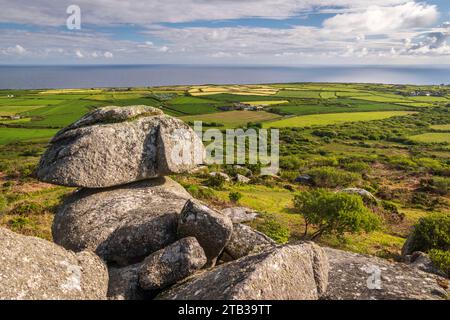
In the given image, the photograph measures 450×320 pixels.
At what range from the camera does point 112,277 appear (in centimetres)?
1277

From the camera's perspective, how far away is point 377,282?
11930 millimetres

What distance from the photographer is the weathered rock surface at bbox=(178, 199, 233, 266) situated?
13.3 meters

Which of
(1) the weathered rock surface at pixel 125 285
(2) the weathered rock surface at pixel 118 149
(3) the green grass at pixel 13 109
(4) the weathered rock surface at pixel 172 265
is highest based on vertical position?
(3) the green grass at pixel 13 109

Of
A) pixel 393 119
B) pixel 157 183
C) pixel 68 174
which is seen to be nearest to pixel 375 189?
pixel 157 183

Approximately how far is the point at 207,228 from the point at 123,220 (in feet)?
15.2

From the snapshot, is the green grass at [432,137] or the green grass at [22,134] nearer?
the green grass at [22,134]

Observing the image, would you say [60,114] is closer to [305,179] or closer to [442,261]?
[305,179]

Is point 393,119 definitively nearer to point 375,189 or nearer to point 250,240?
point 375,189

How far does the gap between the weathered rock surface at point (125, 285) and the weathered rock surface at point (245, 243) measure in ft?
12.0

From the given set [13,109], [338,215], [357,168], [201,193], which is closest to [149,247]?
[338,215]

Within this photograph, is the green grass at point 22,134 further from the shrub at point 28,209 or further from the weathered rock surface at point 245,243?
the weathered rock surface at point 245,243

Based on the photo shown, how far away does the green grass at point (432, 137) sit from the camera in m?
138

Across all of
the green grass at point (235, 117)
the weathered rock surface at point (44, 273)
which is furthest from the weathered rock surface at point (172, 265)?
the green grass at point (235, 117)
